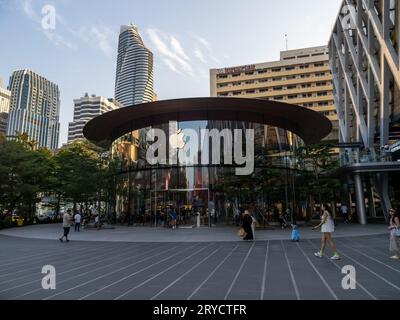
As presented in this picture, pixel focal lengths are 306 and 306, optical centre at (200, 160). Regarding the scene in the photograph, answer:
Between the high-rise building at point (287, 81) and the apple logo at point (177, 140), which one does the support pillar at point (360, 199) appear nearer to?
the apple logo at point (177, 140)

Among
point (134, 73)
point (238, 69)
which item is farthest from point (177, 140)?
point (134, 73)

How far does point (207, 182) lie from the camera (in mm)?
23656

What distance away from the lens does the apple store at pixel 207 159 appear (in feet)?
76.9

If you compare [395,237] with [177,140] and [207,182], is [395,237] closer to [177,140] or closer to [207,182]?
[207,182]

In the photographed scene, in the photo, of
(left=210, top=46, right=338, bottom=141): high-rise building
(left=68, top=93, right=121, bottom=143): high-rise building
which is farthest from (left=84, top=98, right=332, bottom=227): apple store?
(left=68, top=93, right=121, bottom=143): high-rise building

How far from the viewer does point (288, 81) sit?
83.2 m

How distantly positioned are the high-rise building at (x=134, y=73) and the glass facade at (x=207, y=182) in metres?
162

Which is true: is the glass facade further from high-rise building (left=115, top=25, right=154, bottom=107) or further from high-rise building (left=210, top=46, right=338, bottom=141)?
high-rise building (left=115, top=25, right=154, bottom=107)

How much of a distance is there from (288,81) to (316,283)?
273ft

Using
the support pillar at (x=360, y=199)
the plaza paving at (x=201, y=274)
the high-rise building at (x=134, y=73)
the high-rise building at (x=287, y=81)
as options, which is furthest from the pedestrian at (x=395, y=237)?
the high-rise building at (x=134, y=73)

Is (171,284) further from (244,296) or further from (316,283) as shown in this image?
(316,283)

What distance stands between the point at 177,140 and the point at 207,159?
9.62 ft

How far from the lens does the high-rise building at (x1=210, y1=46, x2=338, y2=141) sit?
264 ft
